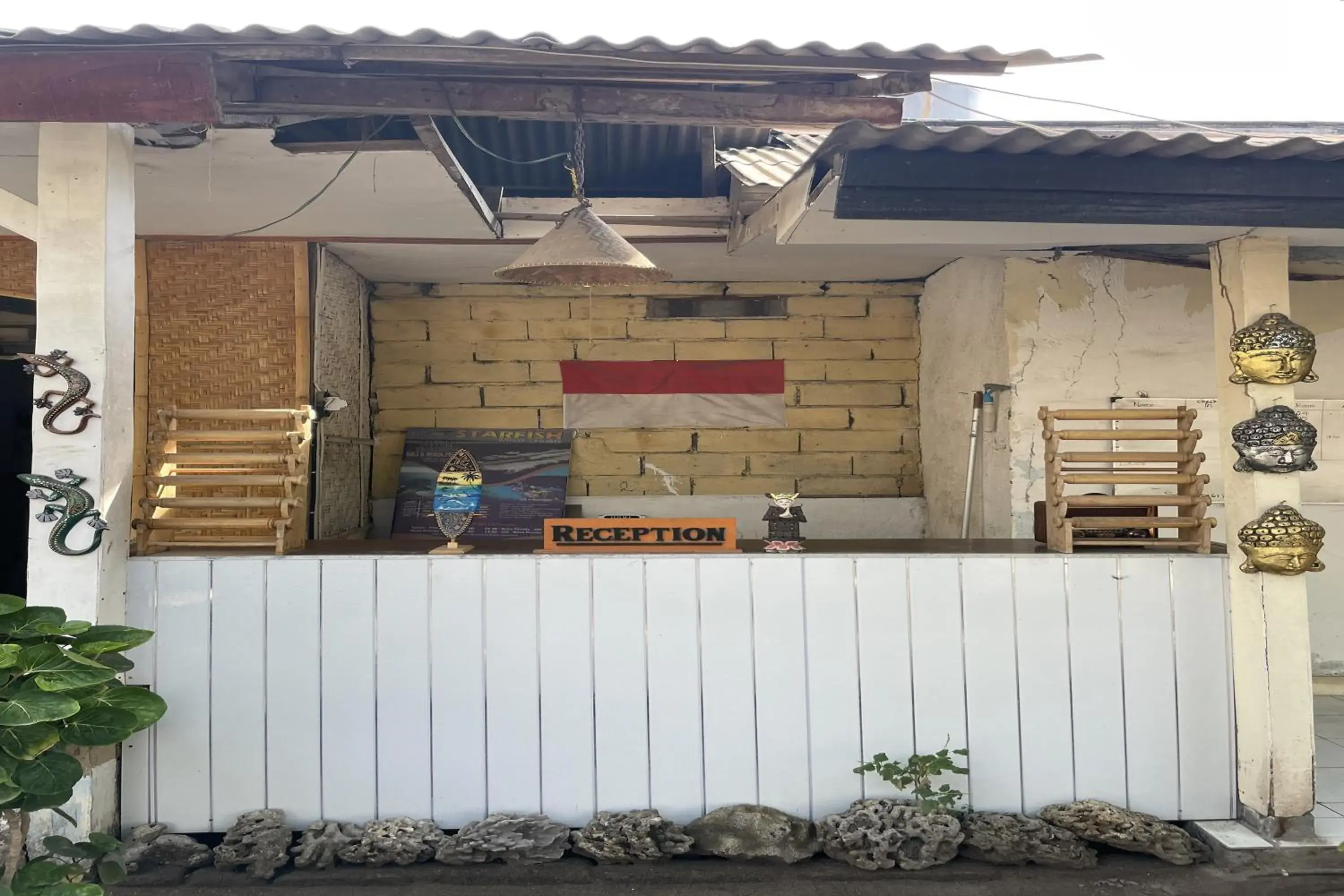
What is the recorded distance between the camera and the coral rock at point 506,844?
309 centimetres

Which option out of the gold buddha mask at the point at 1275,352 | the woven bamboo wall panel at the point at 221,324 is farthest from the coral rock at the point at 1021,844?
the woven bamboo wall panel at the point at 221,324

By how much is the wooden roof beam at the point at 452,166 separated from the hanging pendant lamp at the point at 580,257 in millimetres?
516

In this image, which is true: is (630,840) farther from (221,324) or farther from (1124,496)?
(221,324)

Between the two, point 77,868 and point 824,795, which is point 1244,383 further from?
point 77,868

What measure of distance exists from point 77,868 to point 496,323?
411 centimetres

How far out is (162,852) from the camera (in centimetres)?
312

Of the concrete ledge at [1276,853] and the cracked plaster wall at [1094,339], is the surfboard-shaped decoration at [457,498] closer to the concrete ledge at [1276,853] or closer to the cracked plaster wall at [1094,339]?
the cracked plaster wall at [1094,339]

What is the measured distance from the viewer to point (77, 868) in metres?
2.57

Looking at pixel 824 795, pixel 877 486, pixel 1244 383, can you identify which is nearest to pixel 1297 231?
pixel 1244 383

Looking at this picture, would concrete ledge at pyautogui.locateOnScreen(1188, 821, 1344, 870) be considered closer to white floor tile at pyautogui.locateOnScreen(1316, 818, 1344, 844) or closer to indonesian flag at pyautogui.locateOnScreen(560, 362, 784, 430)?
white floor tile at pyautogui.locateOnScreen(1316, 818, 1344, 844)

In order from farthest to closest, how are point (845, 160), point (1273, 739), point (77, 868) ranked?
1. point (1273, 739)
2. point (845, 160)
3. point (77, 868)

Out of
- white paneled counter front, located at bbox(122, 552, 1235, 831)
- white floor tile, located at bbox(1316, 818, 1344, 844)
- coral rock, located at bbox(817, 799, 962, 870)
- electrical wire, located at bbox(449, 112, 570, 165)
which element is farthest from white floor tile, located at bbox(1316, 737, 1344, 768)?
electrical wire, located at bbox(449, 112, 570, 165)

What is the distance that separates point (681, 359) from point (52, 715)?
4370 mm

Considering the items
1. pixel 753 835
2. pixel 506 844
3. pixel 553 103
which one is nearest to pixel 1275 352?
pixel 753 835
